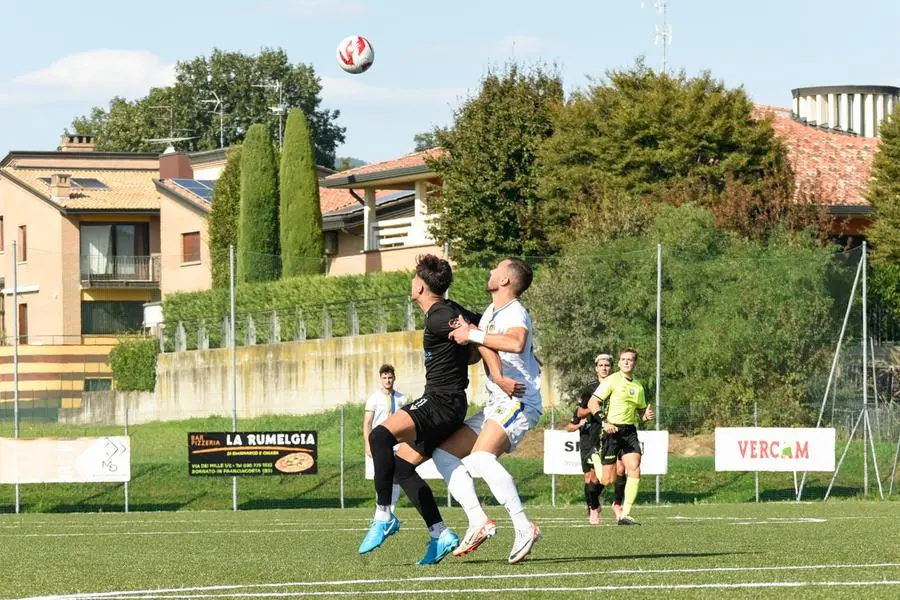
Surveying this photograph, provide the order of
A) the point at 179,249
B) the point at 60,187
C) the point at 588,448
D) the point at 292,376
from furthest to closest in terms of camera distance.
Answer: the point at 60,187, the point at 179,249, the point at 292,376, the point at 588,448

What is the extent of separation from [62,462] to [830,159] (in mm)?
25104

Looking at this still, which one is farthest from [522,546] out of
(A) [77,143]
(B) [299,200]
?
(A) [77,143]

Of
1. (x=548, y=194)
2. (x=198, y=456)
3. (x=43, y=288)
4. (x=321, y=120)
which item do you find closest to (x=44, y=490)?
(x=198, y=456)

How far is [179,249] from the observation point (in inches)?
2354

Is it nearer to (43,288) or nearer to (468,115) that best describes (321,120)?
(43,288)

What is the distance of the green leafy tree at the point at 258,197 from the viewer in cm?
5059

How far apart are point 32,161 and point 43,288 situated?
16125 millimetres

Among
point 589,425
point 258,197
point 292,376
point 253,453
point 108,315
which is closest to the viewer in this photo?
point 589,425

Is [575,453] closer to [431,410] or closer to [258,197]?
[431,410]

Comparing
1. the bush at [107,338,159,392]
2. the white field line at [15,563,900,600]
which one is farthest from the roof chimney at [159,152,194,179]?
the white field line at [15,563,900,600]

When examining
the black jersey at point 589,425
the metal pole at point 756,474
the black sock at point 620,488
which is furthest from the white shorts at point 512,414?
the metal pole at point 756,474

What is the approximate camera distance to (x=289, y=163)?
4969cm

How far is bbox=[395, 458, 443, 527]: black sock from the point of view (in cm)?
1029

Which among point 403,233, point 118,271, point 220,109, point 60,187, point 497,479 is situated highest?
point 220,109
